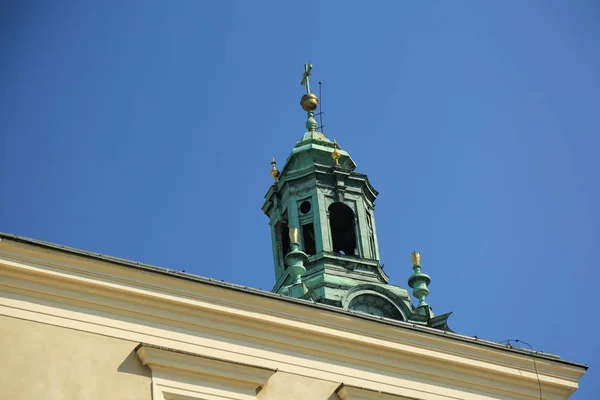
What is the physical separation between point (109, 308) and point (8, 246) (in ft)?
4.93

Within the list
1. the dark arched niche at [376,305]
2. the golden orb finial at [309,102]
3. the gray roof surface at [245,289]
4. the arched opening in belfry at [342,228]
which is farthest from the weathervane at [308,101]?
the gray roof surface at [245,289]

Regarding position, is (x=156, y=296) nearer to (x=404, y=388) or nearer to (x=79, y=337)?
(x=79, y=337)

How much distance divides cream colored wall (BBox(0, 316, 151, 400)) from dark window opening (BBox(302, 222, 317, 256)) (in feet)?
72.8

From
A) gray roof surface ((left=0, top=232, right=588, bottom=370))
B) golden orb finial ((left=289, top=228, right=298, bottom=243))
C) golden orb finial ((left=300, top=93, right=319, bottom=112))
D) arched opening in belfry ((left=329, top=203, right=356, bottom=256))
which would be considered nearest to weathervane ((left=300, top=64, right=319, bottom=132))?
golden orb finial ((left=300, top=93, right=319, bottom=112))

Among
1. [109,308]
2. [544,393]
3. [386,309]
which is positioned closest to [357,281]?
[386,309]

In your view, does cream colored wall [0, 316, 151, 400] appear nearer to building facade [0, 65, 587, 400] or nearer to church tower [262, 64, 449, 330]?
building facade [0, 65, 587, 400]

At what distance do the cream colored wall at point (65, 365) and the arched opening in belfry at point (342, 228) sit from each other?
22921 mm

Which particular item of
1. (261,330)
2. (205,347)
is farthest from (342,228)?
(205,347)

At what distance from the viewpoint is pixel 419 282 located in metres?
39.2

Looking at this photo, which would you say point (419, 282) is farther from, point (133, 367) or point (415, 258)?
point (133, 367)

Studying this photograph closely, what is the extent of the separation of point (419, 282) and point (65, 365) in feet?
76.0

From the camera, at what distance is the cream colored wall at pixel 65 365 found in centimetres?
1655

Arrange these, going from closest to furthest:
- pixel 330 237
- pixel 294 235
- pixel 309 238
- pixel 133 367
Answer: pixel 133 367
pixel 294 235
pixel 330 237
pixel 309 238

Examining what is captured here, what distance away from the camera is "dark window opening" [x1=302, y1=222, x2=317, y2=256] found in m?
39.4
